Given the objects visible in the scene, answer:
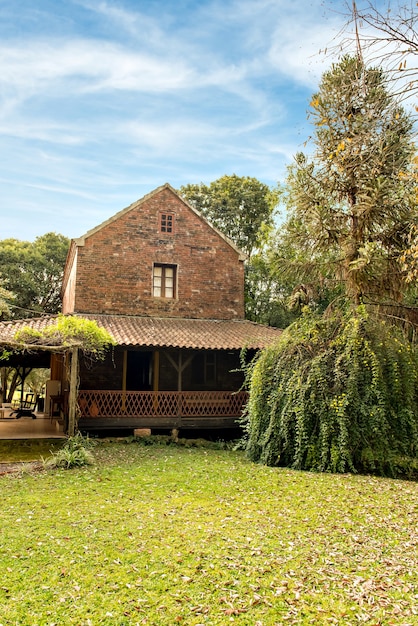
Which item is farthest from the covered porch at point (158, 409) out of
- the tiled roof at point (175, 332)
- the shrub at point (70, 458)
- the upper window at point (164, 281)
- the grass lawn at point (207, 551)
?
the grass lawn at point (207, 551)

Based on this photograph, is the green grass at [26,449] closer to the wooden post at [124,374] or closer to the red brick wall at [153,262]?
the wooden post at [124,374]

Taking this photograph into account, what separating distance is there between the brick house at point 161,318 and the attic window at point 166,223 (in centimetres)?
4

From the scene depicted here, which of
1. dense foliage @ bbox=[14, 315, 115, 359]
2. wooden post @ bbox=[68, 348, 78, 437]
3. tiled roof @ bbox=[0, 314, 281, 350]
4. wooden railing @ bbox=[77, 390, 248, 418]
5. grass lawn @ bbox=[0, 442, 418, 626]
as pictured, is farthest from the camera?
wooden railing @ bbox=[77, 390, 248, 418]

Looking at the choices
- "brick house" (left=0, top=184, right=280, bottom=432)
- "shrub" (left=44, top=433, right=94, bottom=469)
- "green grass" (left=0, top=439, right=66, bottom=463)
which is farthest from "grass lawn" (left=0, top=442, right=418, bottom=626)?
"brick house" (left=0, top=184, right=280, bottom=432)

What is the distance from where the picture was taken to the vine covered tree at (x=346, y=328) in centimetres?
1084

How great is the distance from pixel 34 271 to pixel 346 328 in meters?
22.0

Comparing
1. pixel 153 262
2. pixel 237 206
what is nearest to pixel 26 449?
pixel 153 262

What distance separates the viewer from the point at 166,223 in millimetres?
18516

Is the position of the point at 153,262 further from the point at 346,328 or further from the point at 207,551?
the point at 207,551

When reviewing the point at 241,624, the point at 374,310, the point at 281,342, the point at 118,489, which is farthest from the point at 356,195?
the point at 241,624

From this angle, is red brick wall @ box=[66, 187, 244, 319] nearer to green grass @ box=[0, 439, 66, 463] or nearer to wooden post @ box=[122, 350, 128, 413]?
wooden post @ box=[122, 350, 128, 413]

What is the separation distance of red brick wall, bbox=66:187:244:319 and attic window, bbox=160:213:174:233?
167 mm

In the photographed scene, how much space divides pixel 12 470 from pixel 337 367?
789cm

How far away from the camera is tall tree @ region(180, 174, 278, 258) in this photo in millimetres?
28703
